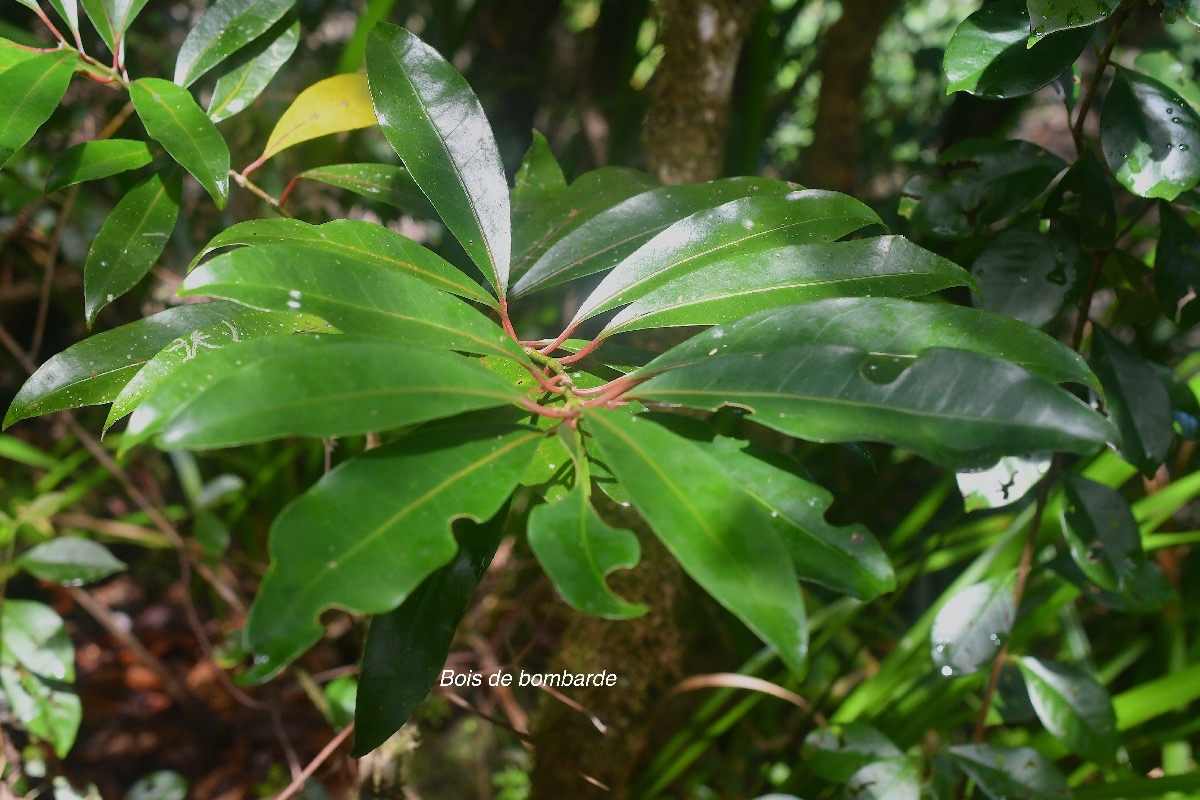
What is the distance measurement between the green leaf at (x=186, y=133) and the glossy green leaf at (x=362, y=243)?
7 cm

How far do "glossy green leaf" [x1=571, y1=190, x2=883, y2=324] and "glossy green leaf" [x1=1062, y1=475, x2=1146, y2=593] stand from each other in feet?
1.40

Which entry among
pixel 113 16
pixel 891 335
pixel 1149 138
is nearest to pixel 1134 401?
pixel 1149 138

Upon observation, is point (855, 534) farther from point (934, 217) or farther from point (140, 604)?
point (140, 604)

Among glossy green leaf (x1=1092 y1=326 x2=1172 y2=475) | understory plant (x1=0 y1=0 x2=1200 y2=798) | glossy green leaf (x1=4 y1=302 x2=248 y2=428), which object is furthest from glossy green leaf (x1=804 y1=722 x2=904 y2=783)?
glossy green leaf (x1=4 y1=302 x2=248 y2=428)

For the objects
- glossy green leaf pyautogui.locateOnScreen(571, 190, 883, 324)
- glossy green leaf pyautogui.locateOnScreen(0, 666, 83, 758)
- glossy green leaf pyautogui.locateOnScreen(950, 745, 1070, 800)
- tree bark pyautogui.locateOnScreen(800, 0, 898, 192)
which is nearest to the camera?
glossy green leaf pyautogui.locateOnScreen(571, 190, 883, 324)

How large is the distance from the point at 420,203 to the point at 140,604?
4.98ft

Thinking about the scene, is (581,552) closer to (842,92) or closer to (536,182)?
(536,182)

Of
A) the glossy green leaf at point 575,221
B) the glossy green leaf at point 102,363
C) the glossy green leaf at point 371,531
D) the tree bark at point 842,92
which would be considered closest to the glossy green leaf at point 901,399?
the glossy green leaf at point 371,531

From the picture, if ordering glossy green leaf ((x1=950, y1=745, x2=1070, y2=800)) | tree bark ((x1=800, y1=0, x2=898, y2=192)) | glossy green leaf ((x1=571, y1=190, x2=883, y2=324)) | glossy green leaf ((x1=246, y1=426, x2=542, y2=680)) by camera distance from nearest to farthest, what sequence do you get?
A: glossy green leaf ((x1=246, y1=426, x2=542, y2=680)) → glossy green leaf ((x1=571, y1=190, x2=883, y2=324)) → glossy green leaf ((x1=950, y1=745, x2=1070, y2=800)) → tree bark ((x1=800, y1=0, x2=898, y2=192))

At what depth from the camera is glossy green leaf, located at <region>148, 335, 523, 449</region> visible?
12.6 inches

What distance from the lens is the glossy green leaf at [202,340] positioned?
0.46 metres

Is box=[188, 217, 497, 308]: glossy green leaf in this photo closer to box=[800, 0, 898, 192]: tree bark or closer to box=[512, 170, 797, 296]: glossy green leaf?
box=[512, 170, 797, 296]: glossy green leaf

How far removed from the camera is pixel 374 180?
0.70 m

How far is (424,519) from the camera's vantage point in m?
0.35
